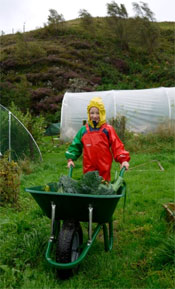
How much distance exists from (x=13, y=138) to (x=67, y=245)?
560cm

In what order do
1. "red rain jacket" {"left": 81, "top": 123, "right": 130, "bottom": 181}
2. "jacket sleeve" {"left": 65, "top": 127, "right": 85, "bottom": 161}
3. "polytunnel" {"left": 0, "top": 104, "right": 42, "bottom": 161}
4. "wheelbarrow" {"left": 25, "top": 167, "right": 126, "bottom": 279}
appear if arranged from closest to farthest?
"wheelbarrow" {"left": 25, "top": 167, "right": 126, "bottom": 279}, "red rain jacket" {"left": 81, "top": 123, "right": 130, "bottom": 181}, "jacket sleeve" {"left": 65, "top": 127, "right": 85, "bottom": 161}, "polytunnel" {"left": 0, "top": 104, "right": 42, "bottom": 161}

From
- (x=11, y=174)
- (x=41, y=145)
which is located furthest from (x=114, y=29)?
(x=11, y=174)

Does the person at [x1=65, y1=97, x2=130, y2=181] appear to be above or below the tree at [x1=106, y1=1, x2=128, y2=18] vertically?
below

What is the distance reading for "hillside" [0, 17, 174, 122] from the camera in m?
22.8

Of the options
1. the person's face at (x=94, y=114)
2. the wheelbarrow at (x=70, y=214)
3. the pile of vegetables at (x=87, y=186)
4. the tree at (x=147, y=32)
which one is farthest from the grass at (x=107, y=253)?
the tree at (x=147, y=32)

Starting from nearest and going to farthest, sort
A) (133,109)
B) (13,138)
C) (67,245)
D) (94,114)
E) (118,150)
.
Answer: (67,245), (118,150), (94,114), (13,138), (133,109)

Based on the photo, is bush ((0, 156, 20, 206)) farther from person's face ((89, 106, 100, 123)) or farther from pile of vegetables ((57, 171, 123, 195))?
pile of vegetables ((57, 171, 123, 195))

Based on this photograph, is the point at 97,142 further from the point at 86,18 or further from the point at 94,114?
the point at 86,18

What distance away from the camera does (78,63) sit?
2878 centimetres

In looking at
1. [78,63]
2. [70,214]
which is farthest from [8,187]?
[78,63]

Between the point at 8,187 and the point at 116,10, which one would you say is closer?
the point at 8,187

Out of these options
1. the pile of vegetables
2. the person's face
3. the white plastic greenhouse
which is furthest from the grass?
the white plastic greenhouse

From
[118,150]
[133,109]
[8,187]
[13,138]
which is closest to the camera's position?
[118,150]

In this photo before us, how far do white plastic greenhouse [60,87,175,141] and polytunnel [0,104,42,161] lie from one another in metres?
5.29
